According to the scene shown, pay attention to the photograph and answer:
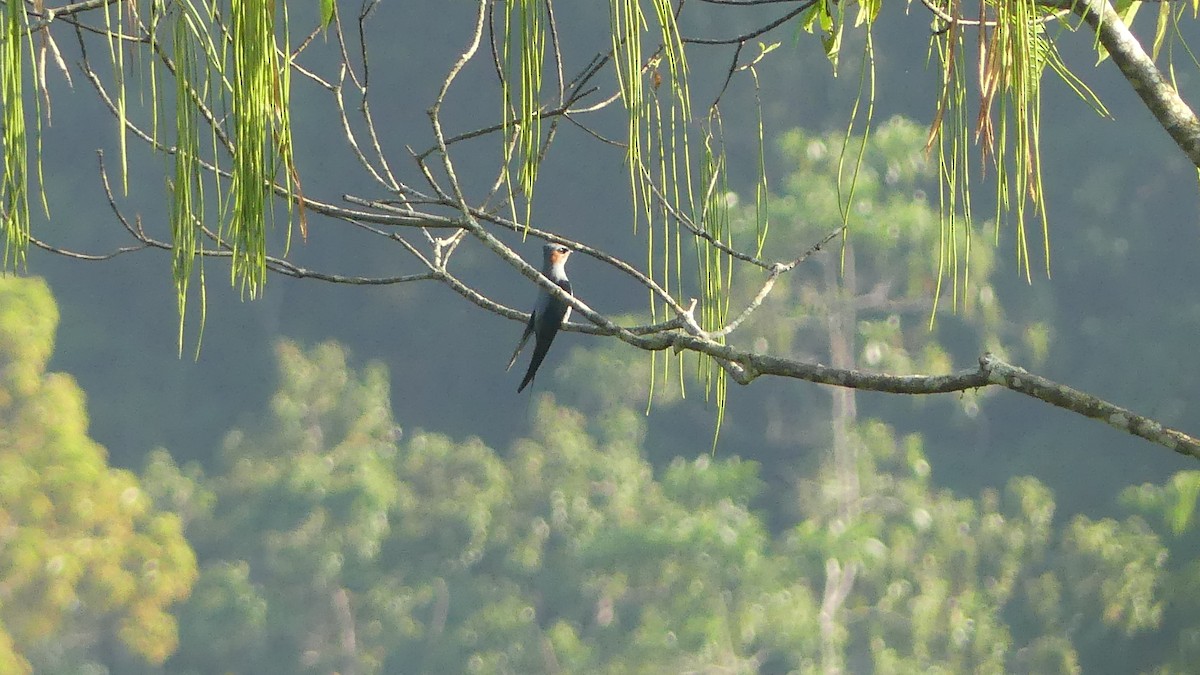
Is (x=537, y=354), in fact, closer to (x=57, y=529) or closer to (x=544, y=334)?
(x=544, y=334)

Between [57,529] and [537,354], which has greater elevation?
[57,529]

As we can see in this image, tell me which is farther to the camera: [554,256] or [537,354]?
[554,256]

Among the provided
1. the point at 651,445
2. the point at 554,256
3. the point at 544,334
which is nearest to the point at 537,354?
the point at 544,334

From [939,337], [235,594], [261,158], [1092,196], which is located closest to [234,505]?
[235,594]

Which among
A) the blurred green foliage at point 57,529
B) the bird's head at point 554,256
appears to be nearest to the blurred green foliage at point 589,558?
the blurred green foliage at point 57,529

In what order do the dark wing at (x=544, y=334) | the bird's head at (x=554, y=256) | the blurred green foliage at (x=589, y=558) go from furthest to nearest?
the blurred green foliage at (x=589, y=558) < the bird's head at (x=554, y=256) < the dark wing at (x=544, y=334)

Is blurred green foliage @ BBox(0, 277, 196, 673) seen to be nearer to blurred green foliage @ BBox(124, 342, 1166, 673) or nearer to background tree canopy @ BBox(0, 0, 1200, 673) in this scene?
background tree canopy @ BBox(0, 0, 1200, 673)

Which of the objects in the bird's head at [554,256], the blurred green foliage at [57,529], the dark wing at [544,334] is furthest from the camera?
the blurred green foliage at [57,529]

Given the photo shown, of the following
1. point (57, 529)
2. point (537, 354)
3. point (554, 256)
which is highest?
point (57, 529)

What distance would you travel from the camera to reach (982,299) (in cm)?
957

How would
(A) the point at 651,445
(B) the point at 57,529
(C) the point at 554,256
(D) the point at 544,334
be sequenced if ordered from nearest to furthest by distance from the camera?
(D) the point at 544,334 < (C) the point at 554,256 < (B) the point at 57,529 < (A) the point at 651,445

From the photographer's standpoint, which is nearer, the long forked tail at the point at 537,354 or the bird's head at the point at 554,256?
the long forked tail at the point at 537,354

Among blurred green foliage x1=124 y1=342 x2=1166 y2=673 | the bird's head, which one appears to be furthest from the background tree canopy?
the bird's head

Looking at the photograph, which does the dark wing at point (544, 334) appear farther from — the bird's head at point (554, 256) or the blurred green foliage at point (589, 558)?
the blurred green foliage at point (589, 558)
